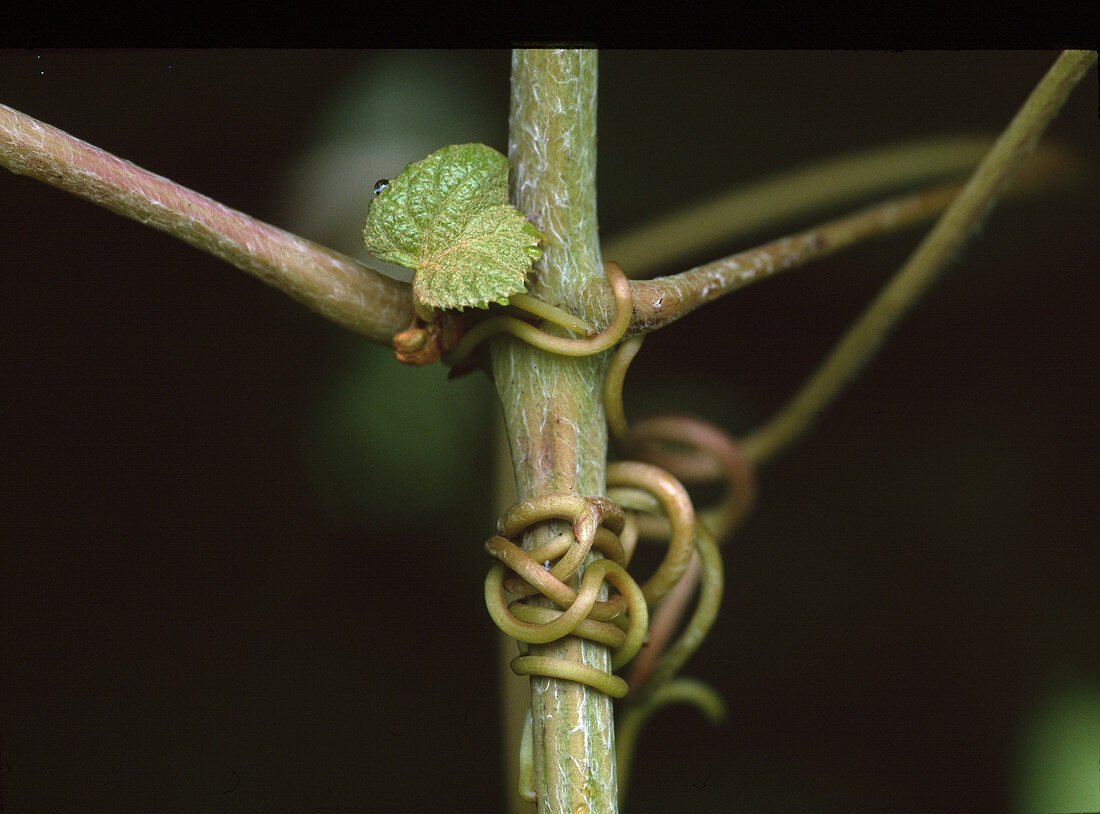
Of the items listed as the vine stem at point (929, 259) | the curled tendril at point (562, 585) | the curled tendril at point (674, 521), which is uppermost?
the vine stem at point (929, 259)

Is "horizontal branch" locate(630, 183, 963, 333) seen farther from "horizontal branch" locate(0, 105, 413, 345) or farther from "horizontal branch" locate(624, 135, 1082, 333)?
"horizontal branch" locate(0, 105, 413, 345)

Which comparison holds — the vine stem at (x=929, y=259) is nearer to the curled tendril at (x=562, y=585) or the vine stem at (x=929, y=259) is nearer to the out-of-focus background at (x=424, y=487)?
the out-of-focus background at (x=424, y=487)

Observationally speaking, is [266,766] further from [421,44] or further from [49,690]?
[421,44]

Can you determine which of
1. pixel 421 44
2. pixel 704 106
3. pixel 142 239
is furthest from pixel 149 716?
pixel 704 106

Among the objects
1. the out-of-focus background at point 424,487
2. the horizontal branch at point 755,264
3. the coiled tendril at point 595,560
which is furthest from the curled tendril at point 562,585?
the out-of-focus background at point 424,487

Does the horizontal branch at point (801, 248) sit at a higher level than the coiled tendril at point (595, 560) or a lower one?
higher

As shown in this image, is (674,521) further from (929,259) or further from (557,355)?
(929,259)

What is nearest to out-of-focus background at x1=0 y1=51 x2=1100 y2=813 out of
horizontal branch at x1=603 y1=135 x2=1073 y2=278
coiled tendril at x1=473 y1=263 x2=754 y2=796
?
horizontal branch at x1=603 y1=135 x2=1073 y2=278
